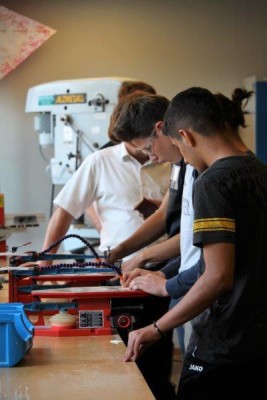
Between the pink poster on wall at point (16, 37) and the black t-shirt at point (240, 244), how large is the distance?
11.2 ft

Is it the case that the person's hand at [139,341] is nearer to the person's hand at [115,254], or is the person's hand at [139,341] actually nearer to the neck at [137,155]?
the person's hand at [115,254]

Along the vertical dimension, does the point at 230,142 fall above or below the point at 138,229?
above

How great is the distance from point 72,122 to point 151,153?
169 cm

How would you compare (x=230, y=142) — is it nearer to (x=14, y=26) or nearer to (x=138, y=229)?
(x=138, y=229)

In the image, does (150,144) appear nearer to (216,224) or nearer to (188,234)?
(188,234)

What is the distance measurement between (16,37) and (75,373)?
11.8 ft

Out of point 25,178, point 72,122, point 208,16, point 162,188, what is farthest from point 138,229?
point 208,16

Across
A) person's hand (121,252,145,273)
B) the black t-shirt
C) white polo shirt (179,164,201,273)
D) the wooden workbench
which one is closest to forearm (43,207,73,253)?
person's hand (121,252,145,273)

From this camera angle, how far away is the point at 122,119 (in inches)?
87.0

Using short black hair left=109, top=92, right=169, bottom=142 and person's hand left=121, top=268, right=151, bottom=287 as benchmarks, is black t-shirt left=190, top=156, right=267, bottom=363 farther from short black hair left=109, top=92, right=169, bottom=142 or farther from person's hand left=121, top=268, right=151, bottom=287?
short black hair left=109, top=92, right=169, bottom=142

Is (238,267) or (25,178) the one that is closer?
(238,267)

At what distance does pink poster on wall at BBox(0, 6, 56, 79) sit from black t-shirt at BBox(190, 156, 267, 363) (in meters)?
3.41

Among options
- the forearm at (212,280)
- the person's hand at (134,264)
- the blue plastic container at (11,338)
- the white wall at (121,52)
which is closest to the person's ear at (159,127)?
the person's hand at (134,264)

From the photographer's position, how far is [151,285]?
183 cm
